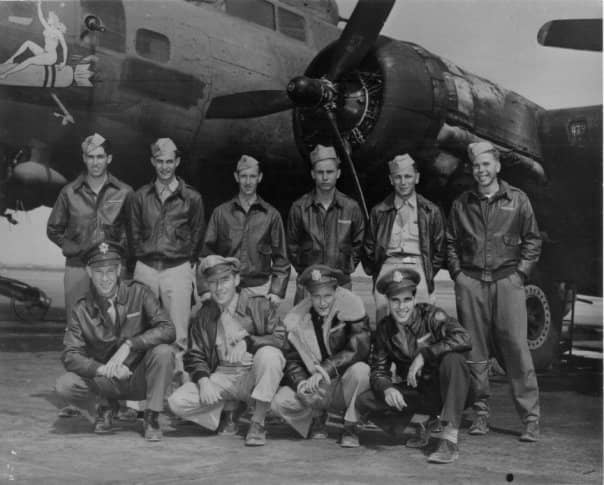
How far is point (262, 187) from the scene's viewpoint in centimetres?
958

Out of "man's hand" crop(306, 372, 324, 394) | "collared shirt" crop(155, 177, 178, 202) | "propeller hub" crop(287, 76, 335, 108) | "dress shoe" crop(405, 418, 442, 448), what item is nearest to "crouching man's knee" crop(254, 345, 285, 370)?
"man's hand" crop(306, 372, 324, 394)

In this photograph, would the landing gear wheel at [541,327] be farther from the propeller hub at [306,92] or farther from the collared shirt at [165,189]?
the collared shirt at [165,189]

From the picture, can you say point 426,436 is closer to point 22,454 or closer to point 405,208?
point 405,208

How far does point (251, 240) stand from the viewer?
6895 mm

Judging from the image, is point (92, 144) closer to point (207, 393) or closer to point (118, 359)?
point (118, 359)

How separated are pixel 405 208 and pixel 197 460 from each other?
2.76 metres

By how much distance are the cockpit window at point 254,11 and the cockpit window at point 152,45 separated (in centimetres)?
134

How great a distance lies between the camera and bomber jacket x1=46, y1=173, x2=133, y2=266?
22.1ft

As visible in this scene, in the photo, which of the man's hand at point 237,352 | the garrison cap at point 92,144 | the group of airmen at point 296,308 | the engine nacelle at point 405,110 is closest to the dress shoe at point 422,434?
the group of airmen at point 296,308

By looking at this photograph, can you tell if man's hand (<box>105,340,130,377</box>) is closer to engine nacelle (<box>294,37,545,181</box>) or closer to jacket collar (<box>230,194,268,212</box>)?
jacket collar (<box>230,194,268,212</box>)

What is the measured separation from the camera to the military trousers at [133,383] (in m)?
5.71

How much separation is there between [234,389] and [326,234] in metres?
1.69

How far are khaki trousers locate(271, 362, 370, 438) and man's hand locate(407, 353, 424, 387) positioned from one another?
1.04ft

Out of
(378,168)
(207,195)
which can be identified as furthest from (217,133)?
(378,168)
